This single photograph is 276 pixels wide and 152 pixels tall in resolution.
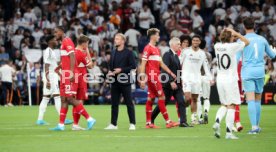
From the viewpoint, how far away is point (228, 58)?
55.2 feet

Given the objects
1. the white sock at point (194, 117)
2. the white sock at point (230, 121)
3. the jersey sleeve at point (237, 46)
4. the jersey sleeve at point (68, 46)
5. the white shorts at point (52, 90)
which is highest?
the jersey sleeve at point (68, 46)

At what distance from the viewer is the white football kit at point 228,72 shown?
1677 cm

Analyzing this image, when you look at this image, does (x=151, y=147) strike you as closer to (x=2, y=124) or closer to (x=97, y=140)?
(x=97, y=140)

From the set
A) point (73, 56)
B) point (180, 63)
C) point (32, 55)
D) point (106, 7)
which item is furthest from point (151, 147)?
point (106, 7)

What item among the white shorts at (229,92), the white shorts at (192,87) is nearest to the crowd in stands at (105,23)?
the white shorts at (192,87)

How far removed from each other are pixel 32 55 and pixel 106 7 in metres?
6.18

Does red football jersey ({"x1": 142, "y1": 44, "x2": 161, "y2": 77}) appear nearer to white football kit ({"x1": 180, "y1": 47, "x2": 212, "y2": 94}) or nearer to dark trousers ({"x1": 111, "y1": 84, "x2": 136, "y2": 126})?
dark trousers ({"x1": 111, "y1": 84, "x2": 136, "y2": 126})

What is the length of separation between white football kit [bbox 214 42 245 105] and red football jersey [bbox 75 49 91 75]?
4.57 metres

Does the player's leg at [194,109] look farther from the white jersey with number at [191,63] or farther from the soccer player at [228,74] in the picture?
the soccer player at [228,74]

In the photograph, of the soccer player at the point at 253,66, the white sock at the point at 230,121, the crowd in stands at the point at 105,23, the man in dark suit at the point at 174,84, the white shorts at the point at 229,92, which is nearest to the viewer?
the white sock at the point at 230,121

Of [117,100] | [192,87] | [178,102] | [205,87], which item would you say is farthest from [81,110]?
[205,87]

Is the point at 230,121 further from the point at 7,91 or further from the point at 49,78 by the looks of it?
the point at 7,91

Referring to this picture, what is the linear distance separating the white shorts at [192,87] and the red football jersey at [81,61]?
3.22 meters

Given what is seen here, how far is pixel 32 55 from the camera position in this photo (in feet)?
126
